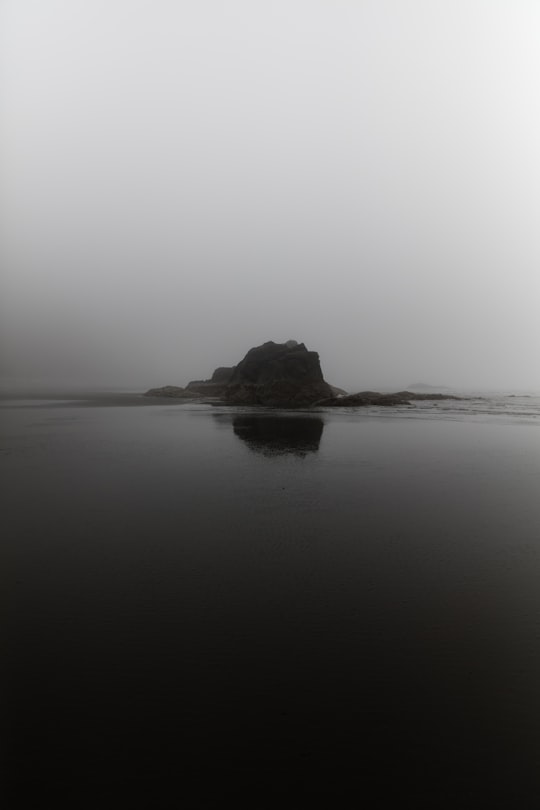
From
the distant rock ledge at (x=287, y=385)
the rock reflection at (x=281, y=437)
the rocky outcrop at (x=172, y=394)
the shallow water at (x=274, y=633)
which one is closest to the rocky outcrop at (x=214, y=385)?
the rocky outcrop at (x=172, y=394)

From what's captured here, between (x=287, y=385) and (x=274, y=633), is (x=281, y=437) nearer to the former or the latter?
(x=274, y=633)

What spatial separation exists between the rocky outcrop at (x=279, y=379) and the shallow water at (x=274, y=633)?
58.5 meters

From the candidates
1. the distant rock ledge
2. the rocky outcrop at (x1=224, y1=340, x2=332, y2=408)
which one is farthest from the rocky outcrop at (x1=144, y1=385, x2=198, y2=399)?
the rocky outcrop at (x1=224, y1=340, x2=332, y2=408)

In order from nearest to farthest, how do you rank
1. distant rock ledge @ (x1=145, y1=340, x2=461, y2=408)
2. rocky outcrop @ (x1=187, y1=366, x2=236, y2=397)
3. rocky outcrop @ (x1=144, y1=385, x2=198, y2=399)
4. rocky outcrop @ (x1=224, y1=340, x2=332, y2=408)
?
distant rock ledge @ (x1=145, y1=340, x2=461, y2=408)
rocky outcrop @ (x1=224, y1=340, x2=332, y2=408)
rocky outcrop @ (x1=144, y1=385, x2=198, y2=399)
rocky outcrop @ (x1=187, y1=366, x2=236, y2=397)

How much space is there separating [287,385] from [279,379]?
209 centimetres

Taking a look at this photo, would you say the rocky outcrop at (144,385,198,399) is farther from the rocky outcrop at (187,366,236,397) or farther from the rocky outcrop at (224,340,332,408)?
the rocky outcrop at (224,340,332,408)

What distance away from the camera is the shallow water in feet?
13.9

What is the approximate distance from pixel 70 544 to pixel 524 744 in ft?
30.9

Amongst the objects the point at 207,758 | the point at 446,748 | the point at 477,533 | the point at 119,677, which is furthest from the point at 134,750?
the point at 477,533

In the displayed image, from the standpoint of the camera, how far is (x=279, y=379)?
76.0m

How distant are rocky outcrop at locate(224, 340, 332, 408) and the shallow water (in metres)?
58.5

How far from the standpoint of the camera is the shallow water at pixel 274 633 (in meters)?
4.23

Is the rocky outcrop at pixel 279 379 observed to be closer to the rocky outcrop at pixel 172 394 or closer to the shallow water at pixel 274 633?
the rocky outcrop at pixel 172 394

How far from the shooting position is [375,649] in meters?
5.79
